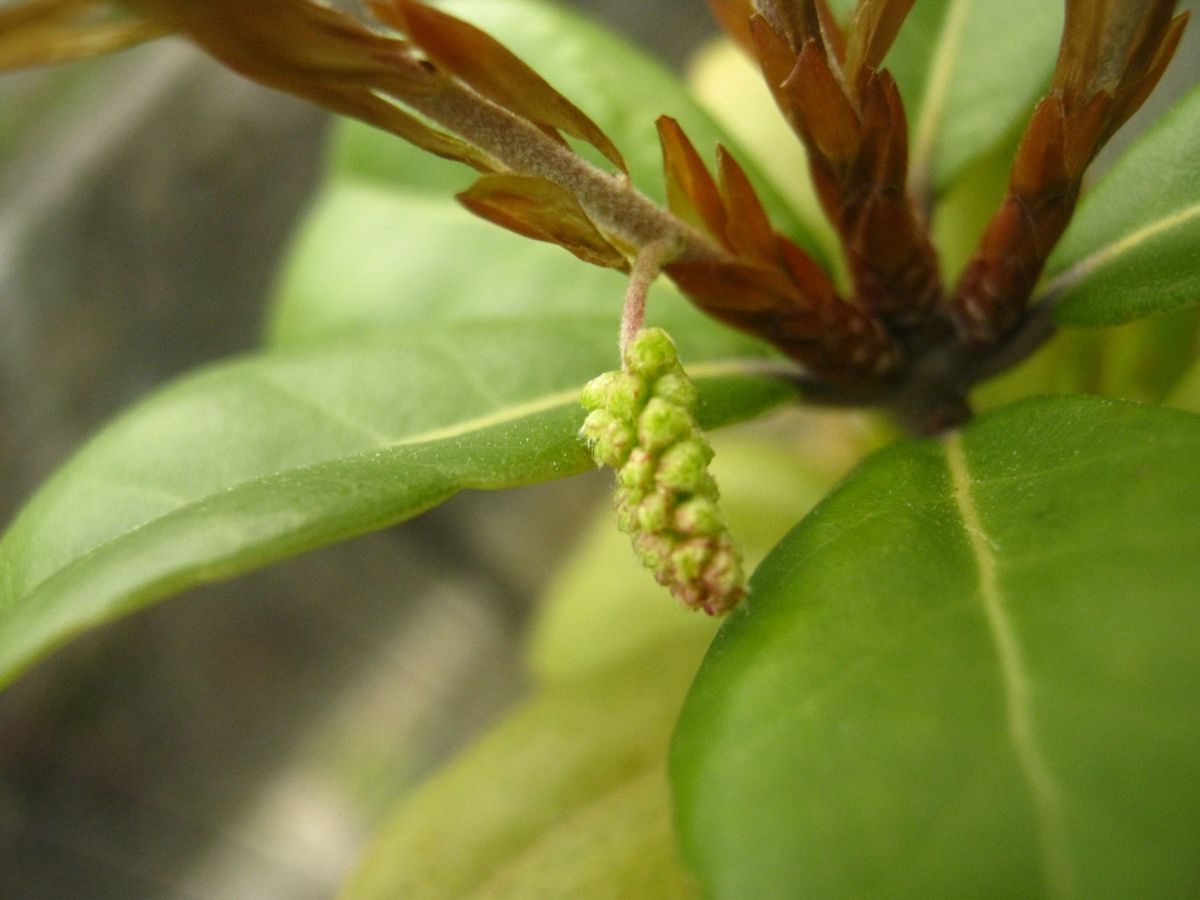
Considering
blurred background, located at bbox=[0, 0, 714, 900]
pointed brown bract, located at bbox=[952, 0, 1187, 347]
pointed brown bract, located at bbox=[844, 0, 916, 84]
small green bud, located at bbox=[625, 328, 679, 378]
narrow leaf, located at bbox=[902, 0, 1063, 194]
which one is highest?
blurred background, located at bbox=[0, 0, 714, 900]

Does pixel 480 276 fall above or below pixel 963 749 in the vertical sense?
above

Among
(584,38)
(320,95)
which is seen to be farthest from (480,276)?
(320,95)

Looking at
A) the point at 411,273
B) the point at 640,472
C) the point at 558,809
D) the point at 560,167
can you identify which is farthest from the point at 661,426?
the point at 411,273

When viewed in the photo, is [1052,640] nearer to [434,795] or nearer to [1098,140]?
[1098,140]

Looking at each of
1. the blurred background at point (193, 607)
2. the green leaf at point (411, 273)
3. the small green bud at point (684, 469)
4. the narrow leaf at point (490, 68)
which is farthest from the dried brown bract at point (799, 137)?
the blurred background at point (193, 607)

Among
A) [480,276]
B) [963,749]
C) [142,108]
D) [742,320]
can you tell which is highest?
[142,108]

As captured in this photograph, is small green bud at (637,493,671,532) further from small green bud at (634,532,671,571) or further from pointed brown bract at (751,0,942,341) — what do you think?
pointed brown bract at (751,0,942,341)

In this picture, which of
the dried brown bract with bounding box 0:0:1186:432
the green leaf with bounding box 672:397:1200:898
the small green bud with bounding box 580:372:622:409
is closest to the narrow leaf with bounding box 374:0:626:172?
the dried brown bract with bounding box 0:0:1186:432
